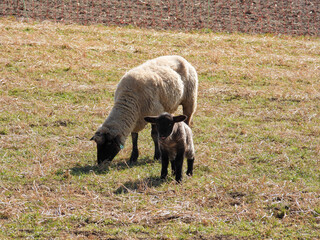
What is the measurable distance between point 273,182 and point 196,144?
96.5 inches

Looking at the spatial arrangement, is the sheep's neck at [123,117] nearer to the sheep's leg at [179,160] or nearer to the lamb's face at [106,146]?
the lamb's face at [106,146]

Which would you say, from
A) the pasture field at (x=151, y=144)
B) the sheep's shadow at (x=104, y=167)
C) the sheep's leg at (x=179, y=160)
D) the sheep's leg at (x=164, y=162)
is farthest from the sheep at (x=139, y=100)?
the sheep's leg at (x=179, y=160)

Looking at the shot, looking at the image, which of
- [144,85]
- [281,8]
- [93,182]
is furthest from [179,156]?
[281,8]

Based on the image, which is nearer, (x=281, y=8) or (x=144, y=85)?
(x=144, y=85)

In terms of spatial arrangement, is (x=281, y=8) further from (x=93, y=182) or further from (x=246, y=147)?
(x=93, y=182)

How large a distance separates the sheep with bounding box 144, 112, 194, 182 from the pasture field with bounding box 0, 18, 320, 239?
34cm

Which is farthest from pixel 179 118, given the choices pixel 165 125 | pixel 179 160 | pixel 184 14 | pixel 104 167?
pixel 184 14

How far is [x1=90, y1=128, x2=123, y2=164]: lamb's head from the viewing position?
8.83 meters

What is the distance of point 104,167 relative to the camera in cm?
880

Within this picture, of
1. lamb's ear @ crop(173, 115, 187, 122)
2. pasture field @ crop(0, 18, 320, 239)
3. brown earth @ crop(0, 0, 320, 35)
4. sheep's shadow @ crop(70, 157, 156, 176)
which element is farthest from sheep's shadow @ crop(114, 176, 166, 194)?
brown earth @ crop(0, 0, 320, 35)

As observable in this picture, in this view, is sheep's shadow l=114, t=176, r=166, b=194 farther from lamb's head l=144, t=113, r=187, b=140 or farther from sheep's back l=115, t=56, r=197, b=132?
sheep's back l=115, t=56, r=197, b=132

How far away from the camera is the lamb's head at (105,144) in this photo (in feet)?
29.0

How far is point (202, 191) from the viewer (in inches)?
306

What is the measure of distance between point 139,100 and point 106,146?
3.81ft
